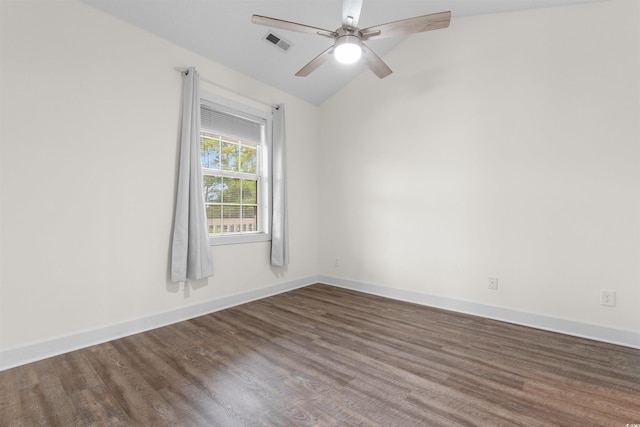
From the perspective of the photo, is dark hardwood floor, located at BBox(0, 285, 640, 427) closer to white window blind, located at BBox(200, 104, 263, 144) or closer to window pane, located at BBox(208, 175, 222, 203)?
window pane, located at BBox(208, 175, 222, 203)

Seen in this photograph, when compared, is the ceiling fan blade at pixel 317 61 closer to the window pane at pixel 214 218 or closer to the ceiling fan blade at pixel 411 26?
the ceiling fan blade at pixel 411 26

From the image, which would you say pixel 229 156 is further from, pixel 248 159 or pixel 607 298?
pixel 607 298

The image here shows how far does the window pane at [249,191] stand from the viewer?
358cm

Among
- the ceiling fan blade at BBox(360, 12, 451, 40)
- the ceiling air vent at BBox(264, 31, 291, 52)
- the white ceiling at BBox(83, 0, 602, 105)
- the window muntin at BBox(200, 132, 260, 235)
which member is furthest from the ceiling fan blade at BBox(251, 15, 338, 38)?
the window muntin at BBox(200, 132, 260, 235)

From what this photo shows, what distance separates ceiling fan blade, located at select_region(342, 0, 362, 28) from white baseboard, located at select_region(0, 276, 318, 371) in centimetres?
290

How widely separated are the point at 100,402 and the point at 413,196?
3.25 meters

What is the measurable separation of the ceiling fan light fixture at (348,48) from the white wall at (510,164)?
1.47 metres

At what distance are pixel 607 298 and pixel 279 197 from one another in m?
3.35

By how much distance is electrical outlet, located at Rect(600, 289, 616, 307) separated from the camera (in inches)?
93.4

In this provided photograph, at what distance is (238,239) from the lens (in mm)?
3396

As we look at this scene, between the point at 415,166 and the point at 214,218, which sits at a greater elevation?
the point at 415,166

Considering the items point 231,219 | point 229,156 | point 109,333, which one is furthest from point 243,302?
point 229,156

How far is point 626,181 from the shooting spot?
7.63 ft

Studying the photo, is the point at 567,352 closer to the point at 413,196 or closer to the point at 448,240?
the point at 448,240
